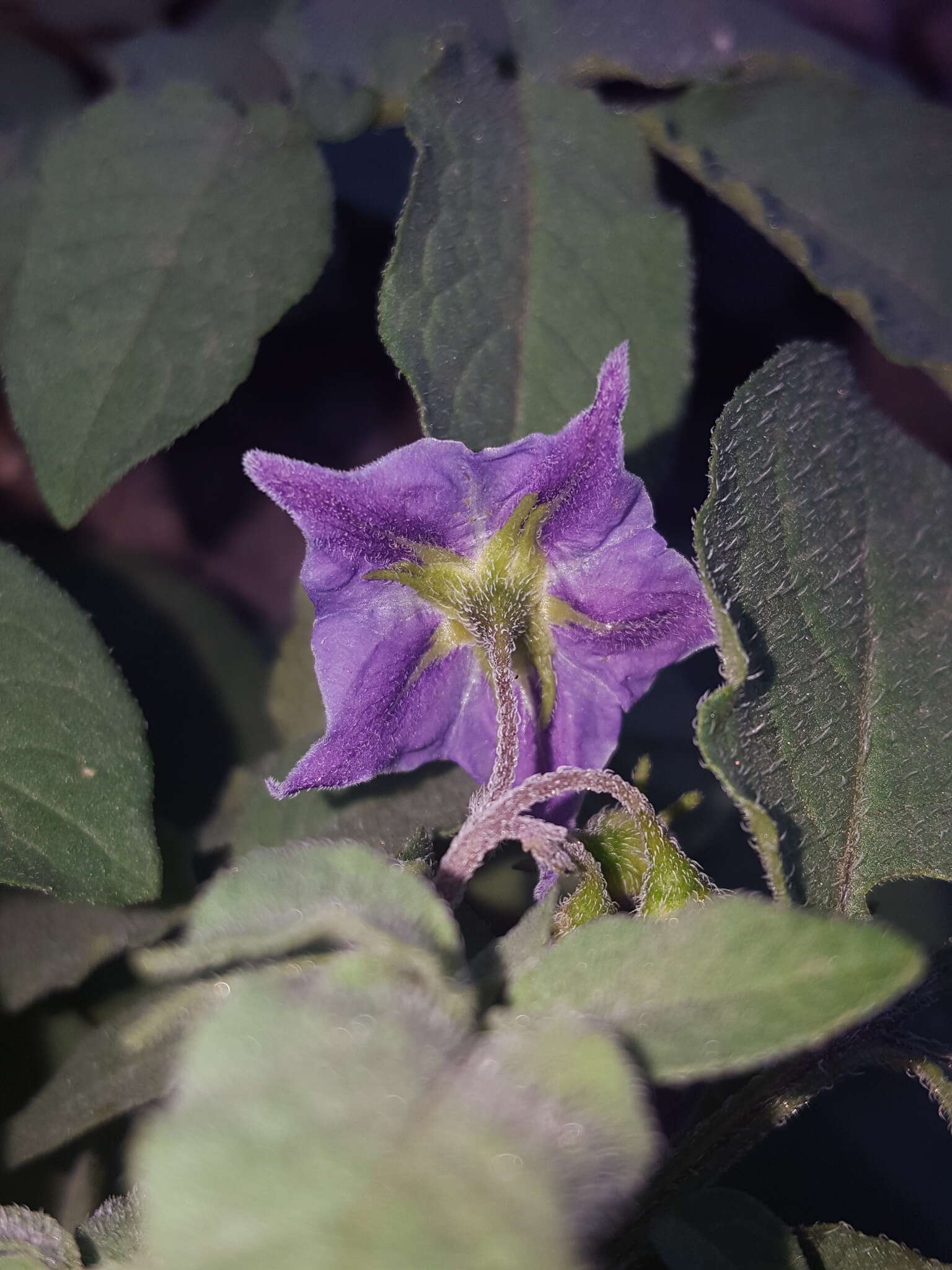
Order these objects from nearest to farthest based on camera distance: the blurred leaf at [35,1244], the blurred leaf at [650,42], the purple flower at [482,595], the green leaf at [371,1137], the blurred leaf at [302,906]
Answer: the green leaf at [371,1137] → the blurred leaf at [302,906] → the blurred leaf at [35,1244] → the purple flower at [482,595] → the blurred leaf at [650,42]

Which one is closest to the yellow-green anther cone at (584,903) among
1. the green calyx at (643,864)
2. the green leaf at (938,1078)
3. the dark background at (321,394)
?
the green calyx at (643,864)

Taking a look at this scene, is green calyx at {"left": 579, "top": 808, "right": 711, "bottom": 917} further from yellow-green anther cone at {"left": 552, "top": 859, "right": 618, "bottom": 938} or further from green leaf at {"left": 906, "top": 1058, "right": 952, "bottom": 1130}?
green leaf at {"left": 906, "top": 1058, "right": 952, "bottom": 1130}

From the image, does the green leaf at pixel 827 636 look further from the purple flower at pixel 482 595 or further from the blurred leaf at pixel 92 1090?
the blurred leaf at pixel 92 1090

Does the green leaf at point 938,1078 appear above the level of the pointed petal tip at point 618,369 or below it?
below

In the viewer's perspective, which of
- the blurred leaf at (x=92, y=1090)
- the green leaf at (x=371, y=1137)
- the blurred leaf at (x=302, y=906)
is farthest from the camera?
the blurred leaf at (x=92, y=1090)

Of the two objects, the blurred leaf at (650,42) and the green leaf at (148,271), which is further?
the blurred leaf at (650,42)

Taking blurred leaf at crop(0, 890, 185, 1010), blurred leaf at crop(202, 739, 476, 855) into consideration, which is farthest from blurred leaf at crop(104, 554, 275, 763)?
→ blurred leaf at crop(0, 890, 185, 1010)

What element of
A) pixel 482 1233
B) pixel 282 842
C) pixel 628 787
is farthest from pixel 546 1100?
pixel 282 842

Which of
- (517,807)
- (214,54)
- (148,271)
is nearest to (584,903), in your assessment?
(517,807)
